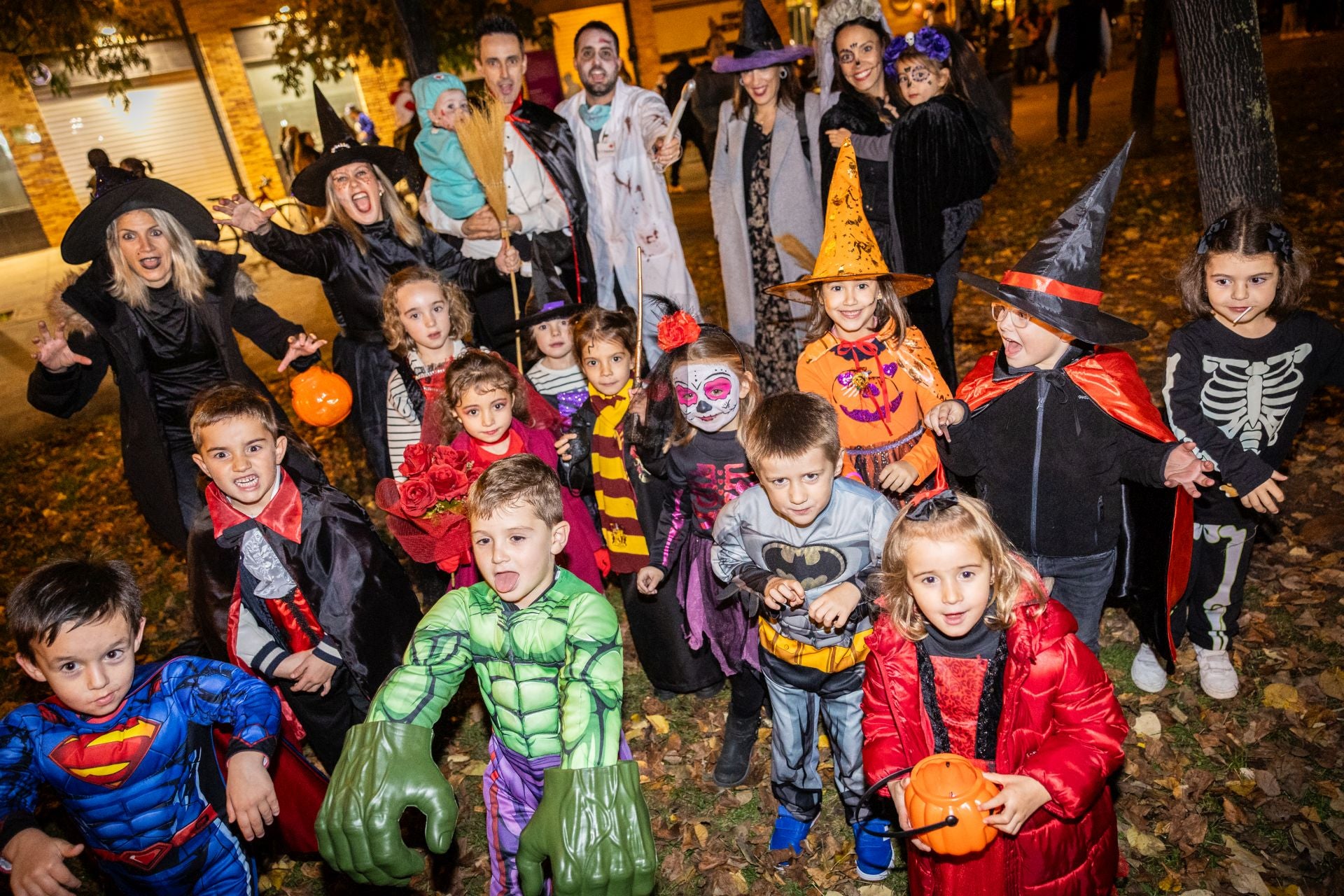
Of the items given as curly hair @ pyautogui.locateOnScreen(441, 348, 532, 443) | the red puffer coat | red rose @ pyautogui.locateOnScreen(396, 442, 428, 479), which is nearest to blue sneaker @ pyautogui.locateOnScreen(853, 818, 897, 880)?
the red puffer coat

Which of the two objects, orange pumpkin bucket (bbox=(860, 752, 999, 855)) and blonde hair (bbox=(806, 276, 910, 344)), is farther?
blonde hair (bbox=(806, 276, 910, 344))

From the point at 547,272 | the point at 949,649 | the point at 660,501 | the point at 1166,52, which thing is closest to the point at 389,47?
the point at 547,272

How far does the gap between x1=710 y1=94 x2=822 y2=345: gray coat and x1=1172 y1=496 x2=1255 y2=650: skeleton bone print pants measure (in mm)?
2702

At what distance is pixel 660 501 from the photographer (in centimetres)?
384

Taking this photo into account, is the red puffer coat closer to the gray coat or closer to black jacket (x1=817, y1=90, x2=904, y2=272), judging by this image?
black jacket (x1=817, y1=90, x2=904, y2=272)

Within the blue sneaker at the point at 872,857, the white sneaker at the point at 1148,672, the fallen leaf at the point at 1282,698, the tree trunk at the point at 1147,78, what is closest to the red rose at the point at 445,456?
the blue sneaker at the point at 872,857

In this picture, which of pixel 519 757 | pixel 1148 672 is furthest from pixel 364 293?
pixel 1148 672

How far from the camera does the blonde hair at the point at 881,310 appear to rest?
3770 millimetres

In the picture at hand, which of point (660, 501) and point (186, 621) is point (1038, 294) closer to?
point (660, 501)

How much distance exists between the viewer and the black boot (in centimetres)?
378

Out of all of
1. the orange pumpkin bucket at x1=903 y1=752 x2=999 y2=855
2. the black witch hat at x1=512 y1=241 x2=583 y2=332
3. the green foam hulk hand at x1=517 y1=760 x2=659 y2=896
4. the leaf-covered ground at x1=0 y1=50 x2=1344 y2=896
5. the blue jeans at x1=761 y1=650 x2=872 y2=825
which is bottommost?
the leaf-covered ground at x1=0 y1=50 x2=1344 y2=896

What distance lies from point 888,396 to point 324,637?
2.57m

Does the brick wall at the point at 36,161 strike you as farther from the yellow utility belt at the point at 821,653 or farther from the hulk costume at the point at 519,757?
the yellow utility belt at the point at 821,653

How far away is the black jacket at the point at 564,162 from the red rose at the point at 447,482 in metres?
2.54
